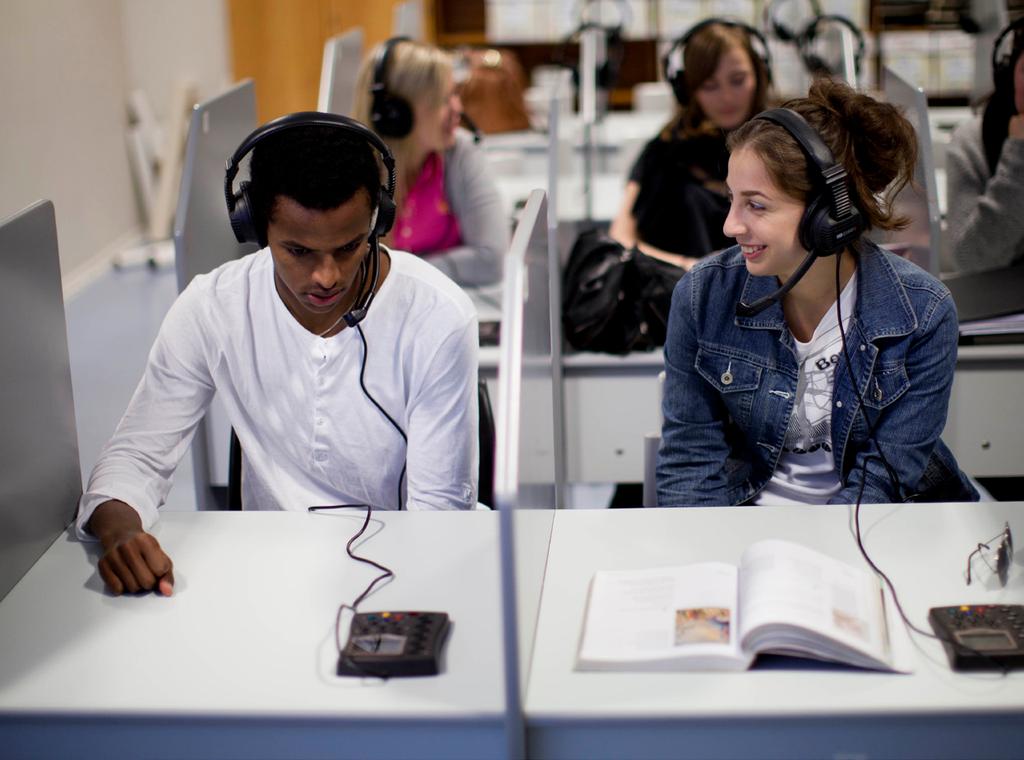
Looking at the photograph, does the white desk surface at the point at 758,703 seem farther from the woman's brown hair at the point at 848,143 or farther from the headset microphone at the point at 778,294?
the woman's brown hair at the point at 848,143

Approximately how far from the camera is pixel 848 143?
61.2 inches

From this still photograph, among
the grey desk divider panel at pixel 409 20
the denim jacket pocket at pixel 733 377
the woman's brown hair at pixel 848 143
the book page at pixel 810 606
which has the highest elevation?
the grey desk divider panel at pixel 409 20

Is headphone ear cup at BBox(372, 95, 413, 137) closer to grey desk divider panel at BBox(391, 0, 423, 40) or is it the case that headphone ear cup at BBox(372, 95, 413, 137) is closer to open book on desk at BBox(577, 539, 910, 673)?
grey desk divider panel at BBox(391, 0, 423, 40)

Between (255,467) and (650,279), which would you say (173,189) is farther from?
(255,467)

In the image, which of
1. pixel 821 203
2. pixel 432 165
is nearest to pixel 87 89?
pixel 432 165

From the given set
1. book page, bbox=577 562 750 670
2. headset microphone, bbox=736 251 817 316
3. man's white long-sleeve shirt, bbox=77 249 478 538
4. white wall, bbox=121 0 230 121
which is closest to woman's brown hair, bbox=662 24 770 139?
headset microphone, bbox=736 251 817 316

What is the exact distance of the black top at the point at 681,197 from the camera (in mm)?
2713

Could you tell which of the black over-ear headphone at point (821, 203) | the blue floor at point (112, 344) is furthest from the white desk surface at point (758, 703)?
the blue floor at point (112, 344)

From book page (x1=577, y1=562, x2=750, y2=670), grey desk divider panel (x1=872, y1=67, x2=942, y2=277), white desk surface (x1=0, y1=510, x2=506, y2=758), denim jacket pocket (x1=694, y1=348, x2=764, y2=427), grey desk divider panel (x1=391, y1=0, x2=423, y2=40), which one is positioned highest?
grey desk divider panel (x1=391, y1=0, x2=423, y2=40)

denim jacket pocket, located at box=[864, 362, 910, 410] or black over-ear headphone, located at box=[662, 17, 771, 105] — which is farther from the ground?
black over-ear headphone, located at box=[662, 17, 771, 105]

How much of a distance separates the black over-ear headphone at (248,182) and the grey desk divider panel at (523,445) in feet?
0.71

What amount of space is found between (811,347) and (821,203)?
0.21m

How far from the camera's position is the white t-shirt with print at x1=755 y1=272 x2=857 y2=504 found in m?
1.59

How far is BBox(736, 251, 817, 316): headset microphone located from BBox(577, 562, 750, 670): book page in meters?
0.41
